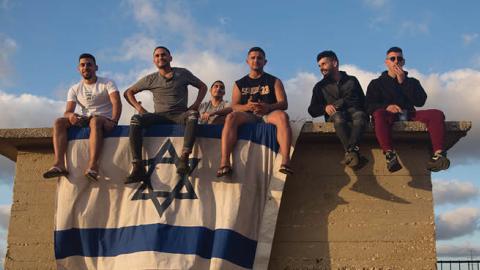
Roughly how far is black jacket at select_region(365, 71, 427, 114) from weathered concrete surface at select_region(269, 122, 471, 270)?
34cm

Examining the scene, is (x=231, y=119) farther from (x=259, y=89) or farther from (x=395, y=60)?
(x=395, y=60)

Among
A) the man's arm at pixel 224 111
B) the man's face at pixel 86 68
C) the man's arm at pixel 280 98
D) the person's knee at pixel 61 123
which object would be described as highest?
the man's face at pixel 86 68

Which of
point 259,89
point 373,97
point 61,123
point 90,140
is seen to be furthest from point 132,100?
point 373,97

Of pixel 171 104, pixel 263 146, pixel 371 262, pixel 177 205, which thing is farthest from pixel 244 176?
pixel 371 262

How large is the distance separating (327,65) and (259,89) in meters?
0.84

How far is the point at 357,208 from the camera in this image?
552 centimetres

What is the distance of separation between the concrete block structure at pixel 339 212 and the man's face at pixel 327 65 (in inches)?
29.1

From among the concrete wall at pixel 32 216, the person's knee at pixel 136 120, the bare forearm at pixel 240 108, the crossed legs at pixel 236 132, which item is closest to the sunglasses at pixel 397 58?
the crossed legs at pixel 236 132

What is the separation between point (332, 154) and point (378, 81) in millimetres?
964

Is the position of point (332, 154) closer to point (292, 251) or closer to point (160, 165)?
point (292, 251)

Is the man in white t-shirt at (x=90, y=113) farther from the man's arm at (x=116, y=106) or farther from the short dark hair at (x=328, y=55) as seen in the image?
the short dark hair at (x=328, y=55)

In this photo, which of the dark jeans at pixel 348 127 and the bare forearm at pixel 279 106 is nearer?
the dark jeans at pixel 348 127

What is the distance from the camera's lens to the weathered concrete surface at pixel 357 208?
5.39 m

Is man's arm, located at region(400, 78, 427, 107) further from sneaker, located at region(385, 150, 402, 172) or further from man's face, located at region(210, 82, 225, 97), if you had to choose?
man's face, located at region(210, 82, 225, 97)
